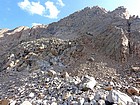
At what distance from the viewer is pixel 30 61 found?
23969 millimetres

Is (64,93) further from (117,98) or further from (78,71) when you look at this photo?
(78,71)

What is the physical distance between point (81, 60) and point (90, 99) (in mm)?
9203

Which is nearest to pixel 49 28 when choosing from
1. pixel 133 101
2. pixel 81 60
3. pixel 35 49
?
pixel 35 49

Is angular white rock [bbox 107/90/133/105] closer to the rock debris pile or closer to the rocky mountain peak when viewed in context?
the rock debris pile

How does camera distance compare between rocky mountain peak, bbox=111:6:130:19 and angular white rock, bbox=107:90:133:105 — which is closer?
angular white rock, bbox=107:90:133:105

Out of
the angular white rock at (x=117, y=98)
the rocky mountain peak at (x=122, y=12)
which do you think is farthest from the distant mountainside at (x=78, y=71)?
the rocky mountain peak at (x=122, y=12)

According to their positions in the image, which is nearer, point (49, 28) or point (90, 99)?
point (90, 99)

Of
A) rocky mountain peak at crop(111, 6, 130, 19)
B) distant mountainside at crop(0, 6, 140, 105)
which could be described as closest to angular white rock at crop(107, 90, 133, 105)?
distant mountainside at crop(0, 6, 140, 105)

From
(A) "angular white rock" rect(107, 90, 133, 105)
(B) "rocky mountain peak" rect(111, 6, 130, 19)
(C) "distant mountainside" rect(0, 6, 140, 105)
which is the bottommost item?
(A) "angular white rock" rect(107, 90, 133, 105)

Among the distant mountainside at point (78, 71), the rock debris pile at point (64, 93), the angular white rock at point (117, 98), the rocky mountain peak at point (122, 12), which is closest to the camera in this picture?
the angular white rock at point (117, 98)

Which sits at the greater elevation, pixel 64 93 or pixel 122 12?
pixel 122 12

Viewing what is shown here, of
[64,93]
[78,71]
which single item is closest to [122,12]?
[78,71]

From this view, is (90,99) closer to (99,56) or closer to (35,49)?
(99,56)

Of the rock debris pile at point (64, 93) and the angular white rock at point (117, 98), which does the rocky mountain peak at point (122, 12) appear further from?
the angular white rock at point (117, 98)
